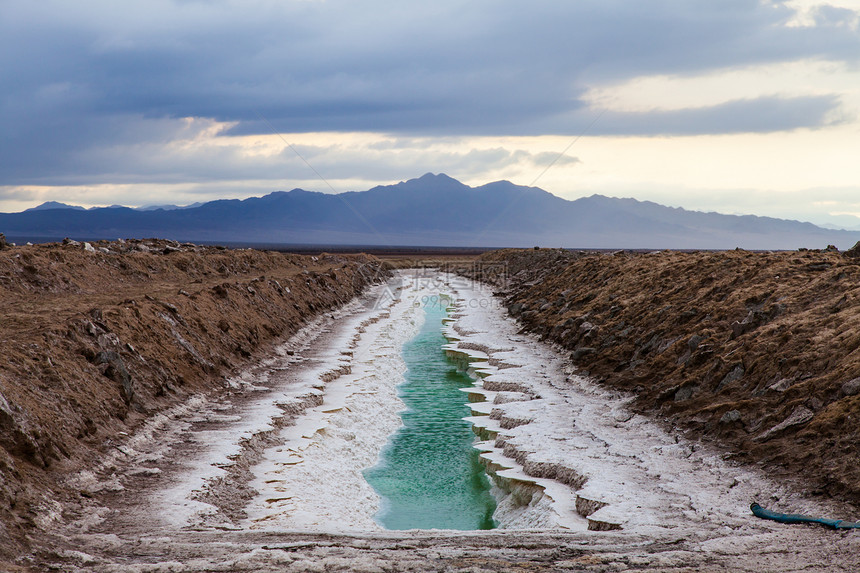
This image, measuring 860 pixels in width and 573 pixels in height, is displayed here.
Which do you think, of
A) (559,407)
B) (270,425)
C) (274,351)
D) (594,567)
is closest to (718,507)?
(594,567)

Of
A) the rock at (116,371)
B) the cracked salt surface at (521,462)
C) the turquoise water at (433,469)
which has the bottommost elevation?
the turquoise water at (433,469)

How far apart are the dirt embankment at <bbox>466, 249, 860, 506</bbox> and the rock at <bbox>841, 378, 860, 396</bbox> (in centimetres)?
2

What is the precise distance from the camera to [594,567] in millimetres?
8039

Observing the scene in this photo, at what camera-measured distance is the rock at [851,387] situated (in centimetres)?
1299

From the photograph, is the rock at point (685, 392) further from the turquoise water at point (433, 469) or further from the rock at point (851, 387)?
the turquoise water at point (433, 469)

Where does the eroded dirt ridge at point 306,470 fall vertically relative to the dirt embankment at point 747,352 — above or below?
below

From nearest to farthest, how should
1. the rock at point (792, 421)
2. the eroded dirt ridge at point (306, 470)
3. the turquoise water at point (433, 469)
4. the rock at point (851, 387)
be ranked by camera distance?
the eroded dirt ridge at point (306, 470) → the rock at point (851, 387) → the rock at point (792, 421) → the turquoise water at point (433, 469)

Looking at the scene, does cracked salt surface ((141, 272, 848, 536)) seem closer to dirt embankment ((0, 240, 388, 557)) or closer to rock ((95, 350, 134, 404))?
dirt embankment ((0, 240, 388, 557))

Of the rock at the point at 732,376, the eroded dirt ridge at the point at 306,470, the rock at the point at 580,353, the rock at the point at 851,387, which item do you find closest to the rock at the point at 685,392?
the rock at the point at 732,376

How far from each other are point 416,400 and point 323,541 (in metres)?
13.5

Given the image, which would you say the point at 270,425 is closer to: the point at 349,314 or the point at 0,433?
the point at 0,433

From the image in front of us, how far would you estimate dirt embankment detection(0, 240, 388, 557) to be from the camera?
438 inches

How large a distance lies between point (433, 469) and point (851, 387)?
29.4 feet

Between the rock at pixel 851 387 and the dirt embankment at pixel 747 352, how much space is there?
0.02 meters
